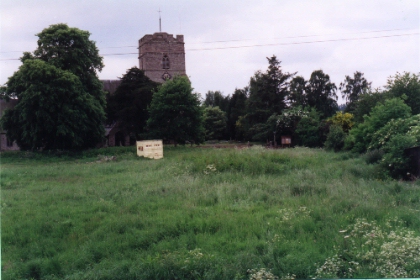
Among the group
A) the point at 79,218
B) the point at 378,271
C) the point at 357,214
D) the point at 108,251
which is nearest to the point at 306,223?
the point at 357,214

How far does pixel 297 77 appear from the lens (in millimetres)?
31188

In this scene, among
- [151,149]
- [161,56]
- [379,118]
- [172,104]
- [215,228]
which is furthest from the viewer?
[161,56]

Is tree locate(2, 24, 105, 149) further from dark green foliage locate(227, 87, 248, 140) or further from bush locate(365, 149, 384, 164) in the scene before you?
bush locate(365, 149, 384, 164)

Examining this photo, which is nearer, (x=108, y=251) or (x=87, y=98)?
(x=108, y=251)

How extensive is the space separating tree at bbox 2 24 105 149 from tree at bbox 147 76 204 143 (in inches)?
257

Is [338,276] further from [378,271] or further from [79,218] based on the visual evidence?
[79,218]

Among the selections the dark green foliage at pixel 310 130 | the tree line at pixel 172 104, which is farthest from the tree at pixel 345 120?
the dark green foliage at pixel 310 130

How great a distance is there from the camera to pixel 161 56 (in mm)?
41594

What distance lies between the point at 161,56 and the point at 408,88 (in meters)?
26.2

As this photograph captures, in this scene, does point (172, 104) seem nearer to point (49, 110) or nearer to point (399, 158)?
point (49, 110)

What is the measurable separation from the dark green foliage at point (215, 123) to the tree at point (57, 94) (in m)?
20.8

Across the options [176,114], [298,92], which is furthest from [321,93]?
[176,114]

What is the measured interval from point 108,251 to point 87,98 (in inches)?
937

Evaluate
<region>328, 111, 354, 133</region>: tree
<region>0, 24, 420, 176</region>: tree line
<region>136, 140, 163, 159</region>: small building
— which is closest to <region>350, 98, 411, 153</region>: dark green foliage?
<region>0, 24, 420, 176</region>: tree line
